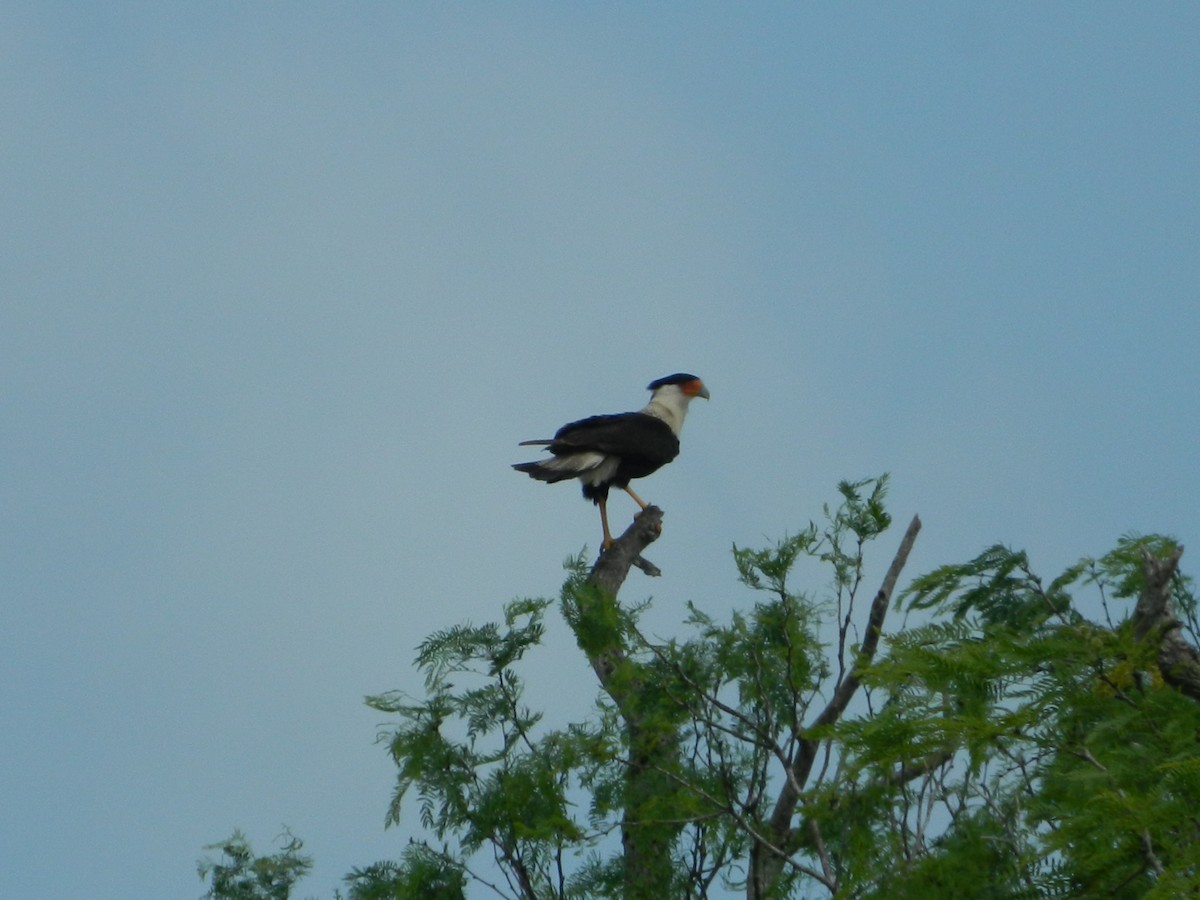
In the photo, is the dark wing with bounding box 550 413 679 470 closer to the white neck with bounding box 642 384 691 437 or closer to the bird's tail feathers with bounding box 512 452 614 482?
the bird's tail feathers with bounding box 512 452 614 482

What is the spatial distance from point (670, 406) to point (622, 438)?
6.76 feet

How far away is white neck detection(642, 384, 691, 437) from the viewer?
1167 cm

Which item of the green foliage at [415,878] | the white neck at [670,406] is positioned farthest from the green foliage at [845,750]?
the white neck at [670,406]

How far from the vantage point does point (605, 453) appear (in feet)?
32.0

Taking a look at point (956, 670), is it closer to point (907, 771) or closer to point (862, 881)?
point (862, 881)

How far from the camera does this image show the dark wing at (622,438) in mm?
9664

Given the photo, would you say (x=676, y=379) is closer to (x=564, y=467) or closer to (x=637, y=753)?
(x=564, y=467)

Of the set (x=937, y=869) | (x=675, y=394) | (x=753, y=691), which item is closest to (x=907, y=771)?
(x=753, y=691)

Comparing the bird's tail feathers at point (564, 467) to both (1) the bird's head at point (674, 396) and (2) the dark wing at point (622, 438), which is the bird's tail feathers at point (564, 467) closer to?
(2) the dark wing at point (622, 438)

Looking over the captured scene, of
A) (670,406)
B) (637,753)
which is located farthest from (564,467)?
(637,753)

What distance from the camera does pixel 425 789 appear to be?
20.2ft

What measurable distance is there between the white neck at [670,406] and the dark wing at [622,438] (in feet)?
2.85

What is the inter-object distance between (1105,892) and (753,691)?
257cm

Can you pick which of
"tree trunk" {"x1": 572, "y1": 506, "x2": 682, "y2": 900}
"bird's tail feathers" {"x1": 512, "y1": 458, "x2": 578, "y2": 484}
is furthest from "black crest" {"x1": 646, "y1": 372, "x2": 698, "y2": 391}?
"tree trunk" {"x1": 572, "y1": 506, "x2": 682, "y2": 900}
